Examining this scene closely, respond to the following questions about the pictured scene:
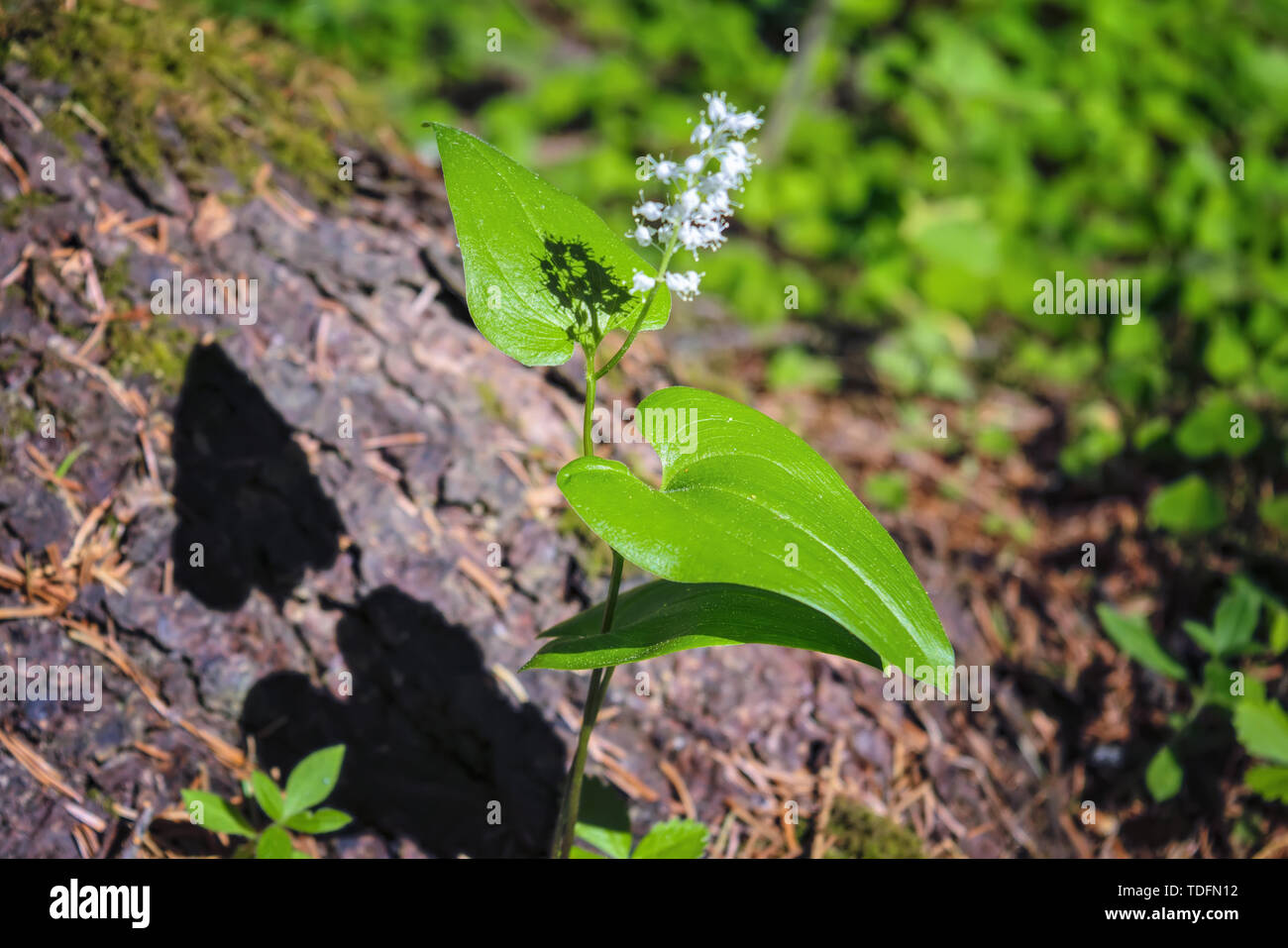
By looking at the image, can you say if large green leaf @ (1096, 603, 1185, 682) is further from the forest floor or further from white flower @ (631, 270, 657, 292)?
white flower @ (631, 270, 657, 292)

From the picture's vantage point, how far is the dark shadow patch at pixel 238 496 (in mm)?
2100

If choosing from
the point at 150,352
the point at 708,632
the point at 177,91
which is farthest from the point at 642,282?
the point at 177,91

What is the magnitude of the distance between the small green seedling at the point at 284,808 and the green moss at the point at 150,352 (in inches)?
40.0

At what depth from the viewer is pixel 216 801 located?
179 cm

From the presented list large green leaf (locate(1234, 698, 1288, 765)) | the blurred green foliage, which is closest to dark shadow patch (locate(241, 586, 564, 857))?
large green leaf (locate(1234, 698, 1288, 765))

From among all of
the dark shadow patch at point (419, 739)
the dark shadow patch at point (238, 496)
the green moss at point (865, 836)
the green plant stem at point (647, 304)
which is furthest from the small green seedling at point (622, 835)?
the green plant stem at point (647, 304)

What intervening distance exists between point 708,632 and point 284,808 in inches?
39.2

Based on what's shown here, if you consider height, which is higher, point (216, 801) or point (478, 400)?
point (478, 400)

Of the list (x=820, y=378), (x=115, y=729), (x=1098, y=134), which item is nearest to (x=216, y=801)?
(x=115, y=729)

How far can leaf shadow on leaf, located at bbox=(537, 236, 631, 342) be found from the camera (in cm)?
152

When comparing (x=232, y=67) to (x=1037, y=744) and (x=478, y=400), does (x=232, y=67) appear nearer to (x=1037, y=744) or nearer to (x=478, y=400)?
(x=478, y=400)

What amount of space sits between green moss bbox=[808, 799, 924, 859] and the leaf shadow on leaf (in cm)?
141

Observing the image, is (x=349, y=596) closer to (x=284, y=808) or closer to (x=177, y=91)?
(x=284, y=808)
